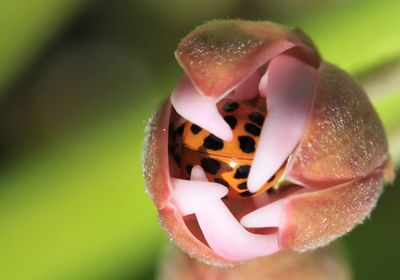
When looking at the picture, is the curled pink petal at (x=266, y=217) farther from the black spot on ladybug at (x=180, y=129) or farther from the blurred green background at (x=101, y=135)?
the blurred green background at (x=101, y=135)

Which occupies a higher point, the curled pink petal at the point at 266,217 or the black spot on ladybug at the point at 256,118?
the black spot on ladybug at the point at 256,118

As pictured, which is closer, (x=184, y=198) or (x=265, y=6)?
(x=184, y=198)

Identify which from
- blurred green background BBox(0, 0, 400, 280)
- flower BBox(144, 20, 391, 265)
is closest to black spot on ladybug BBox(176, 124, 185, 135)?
flower BBox(144, 20, 391, 265)

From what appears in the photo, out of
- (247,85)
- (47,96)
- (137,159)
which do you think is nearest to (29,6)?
(47,96)

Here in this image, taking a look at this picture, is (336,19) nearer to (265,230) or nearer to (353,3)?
(353,3)

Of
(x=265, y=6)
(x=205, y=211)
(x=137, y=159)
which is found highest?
(x=205, y=211)

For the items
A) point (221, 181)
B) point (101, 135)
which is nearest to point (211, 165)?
point (221, 181)

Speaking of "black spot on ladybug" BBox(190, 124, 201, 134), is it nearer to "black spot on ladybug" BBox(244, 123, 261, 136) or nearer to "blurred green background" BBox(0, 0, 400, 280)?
"black spot on ladybug" BBox(244, 123, 261, 136)

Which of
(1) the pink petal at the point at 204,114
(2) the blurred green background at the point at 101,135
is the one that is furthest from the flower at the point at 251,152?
(2) the blurred green background at the point at 101,135
